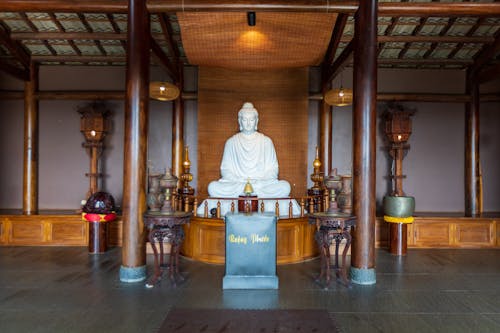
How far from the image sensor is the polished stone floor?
118 inches

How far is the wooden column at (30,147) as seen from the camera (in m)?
6.44

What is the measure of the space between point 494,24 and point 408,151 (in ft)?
8.56

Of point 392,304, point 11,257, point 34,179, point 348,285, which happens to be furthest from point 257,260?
point 34,179

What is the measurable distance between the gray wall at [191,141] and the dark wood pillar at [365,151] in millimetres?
3095

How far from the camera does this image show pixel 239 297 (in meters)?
3.58

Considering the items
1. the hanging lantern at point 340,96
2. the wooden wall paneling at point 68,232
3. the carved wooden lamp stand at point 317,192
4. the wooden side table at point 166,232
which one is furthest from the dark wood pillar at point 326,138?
the wooden wall paneling at point 68,232

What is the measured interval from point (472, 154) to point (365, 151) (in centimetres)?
390

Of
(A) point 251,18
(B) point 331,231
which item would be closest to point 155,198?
(B) point 331,231

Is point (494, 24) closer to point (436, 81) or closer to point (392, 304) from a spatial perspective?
point (436, 81)

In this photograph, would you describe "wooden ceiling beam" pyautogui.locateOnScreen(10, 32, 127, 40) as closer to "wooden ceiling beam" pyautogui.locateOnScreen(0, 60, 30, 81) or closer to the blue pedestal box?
"wooden ceiling beam" pyautogui.locateOnScreen(0, 60, 30, 81)

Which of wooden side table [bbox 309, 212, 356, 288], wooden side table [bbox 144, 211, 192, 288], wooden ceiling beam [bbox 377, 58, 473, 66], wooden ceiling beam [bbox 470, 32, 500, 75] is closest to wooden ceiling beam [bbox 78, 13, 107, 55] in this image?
wooden side table [bbox 144, 211, 192, 288]

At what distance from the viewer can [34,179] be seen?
6.58 m

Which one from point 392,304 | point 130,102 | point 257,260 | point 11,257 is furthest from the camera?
point 11,257

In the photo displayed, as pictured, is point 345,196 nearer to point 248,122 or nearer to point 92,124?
point 248,122
